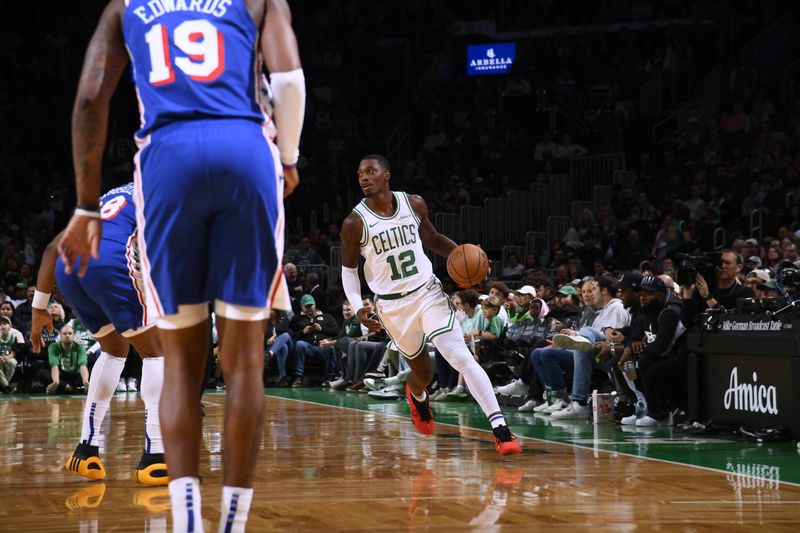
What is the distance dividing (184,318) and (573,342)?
22.8 feet

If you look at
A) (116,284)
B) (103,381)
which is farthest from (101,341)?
(116,284)

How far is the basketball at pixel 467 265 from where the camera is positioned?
7641 millimetres

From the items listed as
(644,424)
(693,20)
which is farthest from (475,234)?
(644,424)

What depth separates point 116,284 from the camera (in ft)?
18.8

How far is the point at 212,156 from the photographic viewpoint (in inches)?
120

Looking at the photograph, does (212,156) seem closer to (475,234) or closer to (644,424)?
(644,424)

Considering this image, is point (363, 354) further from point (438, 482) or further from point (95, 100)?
point (95, 100)

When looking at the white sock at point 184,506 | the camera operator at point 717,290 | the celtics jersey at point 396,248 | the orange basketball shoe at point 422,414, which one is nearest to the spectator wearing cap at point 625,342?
the camera operator at point 717,290

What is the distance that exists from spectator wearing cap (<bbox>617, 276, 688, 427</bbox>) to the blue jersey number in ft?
20.9

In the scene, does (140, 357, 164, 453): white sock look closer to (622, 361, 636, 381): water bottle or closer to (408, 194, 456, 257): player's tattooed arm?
(408, 194, 456, 257): player's tattooed arm

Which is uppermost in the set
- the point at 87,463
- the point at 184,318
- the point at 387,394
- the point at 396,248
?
the point at 396,248

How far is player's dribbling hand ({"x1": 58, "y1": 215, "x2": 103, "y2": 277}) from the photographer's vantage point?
3.21 metres

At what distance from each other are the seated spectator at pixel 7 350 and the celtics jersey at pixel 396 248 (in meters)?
8.76

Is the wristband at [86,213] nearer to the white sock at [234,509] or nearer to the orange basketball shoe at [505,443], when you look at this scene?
the white sock at [234,509]
